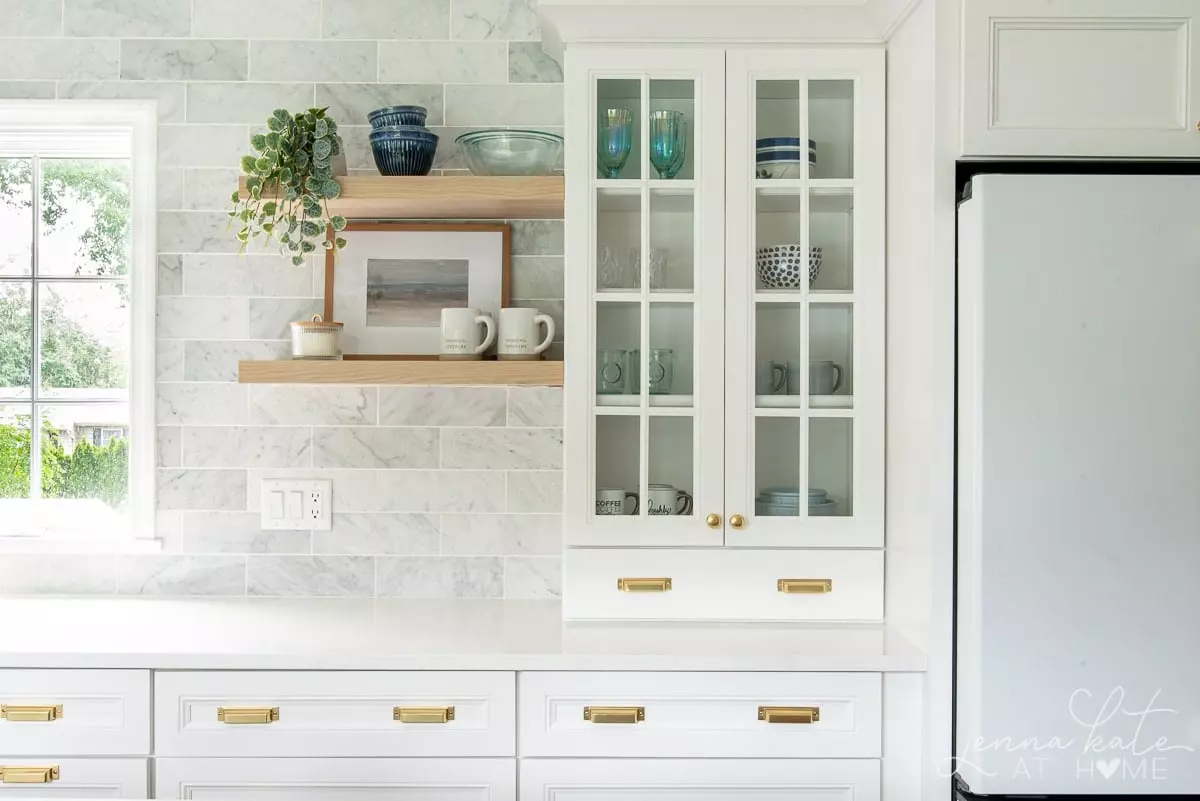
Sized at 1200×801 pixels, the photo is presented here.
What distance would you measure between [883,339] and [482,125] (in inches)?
41.8

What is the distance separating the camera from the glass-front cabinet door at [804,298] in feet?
6.17

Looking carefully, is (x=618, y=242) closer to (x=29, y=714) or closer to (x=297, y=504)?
(x=297, y=504)

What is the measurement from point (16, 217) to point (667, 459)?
172 centimetres

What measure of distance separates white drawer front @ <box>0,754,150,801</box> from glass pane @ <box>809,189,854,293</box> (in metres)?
1.60

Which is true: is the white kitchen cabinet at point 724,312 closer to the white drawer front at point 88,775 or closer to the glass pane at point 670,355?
the glass pane at point 670,355

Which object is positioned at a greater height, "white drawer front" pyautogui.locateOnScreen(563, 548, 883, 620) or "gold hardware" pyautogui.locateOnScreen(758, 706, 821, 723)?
"white drawer front" pyautogui.locateOnScreen(563, 548, 883, 620)

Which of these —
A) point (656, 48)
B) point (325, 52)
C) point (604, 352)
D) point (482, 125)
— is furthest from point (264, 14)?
point (604, 352)

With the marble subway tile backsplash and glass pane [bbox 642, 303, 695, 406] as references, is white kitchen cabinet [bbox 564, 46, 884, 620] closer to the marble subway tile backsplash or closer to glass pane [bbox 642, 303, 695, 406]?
glass pane [bbox 642, 303, 695, 406]

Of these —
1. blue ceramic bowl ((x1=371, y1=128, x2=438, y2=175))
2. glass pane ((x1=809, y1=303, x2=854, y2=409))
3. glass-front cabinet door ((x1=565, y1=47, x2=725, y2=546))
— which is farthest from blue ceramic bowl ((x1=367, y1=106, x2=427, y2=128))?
glass pane ((x1=809, y1=303, x2=854, y2=409))

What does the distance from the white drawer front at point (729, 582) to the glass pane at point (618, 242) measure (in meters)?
0.55

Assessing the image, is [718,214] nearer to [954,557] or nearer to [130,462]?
[954,557]

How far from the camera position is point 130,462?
222 centimetres

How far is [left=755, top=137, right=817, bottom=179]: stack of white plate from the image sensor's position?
189 cm

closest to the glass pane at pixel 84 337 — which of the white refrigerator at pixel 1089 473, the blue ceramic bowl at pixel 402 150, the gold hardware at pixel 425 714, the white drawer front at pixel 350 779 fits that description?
the blue ceramic bowl at pixel 402 150
